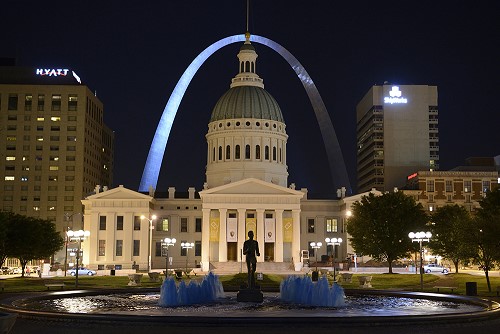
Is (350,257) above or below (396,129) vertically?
below

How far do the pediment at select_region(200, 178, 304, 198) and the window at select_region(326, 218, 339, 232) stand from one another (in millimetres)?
14063

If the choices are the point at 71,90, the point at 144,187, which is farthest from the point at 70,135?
the point at 144,187

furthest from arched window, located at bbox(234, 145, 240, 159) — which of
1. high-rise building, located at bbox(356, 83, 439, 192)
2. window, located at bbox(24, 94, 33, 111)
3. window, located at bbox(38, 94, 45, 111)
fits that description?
window, located at bbox(24, 94, 33, 111)

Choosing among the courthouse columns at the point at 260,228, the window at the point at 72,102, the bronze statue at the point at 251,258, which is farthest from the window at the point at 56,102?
the bronze statue at the point at 251,258

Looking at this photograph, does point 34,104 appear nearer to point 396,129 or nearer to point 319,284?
point 396,129

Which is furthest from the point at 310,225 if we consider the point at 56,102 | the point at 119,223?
the point at 56,102

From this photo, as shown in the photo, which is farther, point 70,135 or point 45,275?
point 70,135

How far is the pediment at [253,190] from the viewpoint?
395ft

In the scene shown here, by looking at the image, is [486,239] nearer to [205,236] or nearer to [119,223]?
[205,236]

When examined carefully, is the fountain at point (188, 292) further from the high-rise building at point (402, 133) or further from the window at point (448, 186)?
the high-rise building at point (402, 133)

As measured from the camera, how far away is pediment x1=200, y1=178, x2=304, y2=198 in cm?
12050

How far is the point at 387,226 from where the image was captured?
93.1 m

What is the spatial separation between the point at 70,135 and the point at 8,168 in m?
16.6

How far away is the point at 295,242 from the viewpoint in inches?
4727
